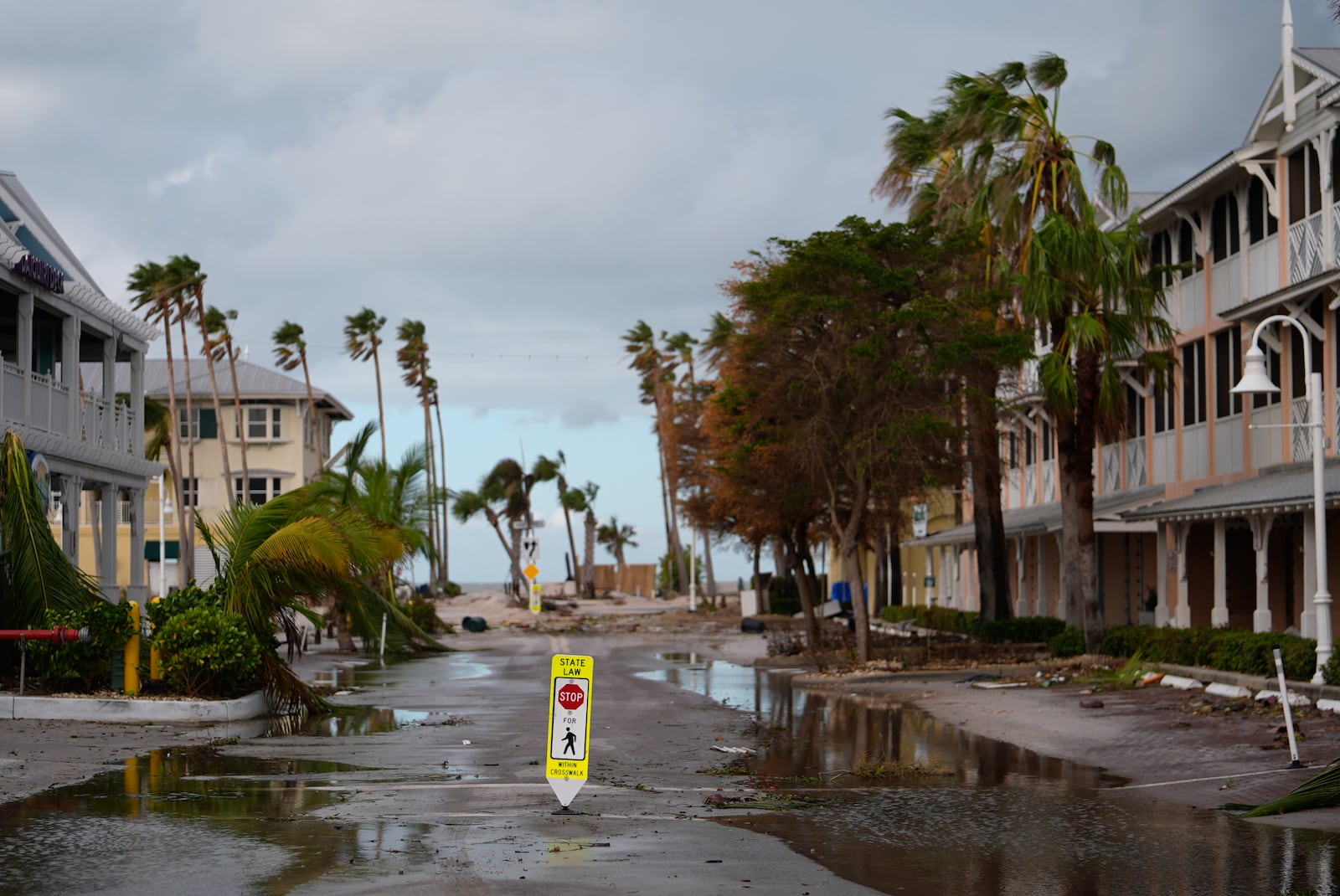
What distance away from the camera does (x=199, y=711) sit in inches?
693

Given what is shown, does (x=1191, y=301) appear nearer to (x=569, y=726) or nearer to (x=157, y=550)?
(x=569, y=726)

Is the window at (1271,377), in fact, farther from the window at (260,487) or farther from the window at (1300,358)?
the window at (260,487)

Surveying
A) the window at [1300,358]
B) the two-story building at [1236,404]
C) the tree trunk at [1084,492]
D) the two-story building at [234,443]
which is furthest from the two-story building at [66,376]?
the two-story building at [234,443]

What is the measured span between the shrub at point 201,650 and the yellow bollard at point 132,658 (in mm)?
258

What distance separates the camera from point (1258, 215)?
28.5 m

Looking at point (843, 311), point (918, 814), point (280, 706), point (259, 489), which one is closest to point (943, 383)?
point (843, 311)

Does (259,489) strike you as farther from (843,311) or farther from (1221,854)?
(1221,854)

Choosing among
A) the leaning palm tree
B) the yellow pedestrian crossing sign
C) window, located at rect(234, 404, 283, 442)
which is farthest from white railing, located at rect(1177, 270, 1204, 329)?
window, located at rect(234, 404, 283, 442)

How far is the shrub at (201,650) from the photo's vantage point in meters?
18.3

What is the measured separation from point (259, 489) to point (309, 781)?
2170 inches

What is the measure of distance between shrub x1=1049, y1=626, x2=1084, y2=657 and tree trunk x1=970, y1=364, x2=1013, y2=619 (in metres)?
4.41

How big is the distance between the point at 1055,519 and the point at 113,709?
968 inches

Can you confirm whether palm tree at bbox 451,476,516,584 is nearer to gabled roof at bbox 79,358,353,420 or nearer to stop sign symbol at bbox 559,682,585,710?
gabled roof at bbox 79,358,353,420

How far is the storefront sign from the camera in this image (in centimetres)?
2253
